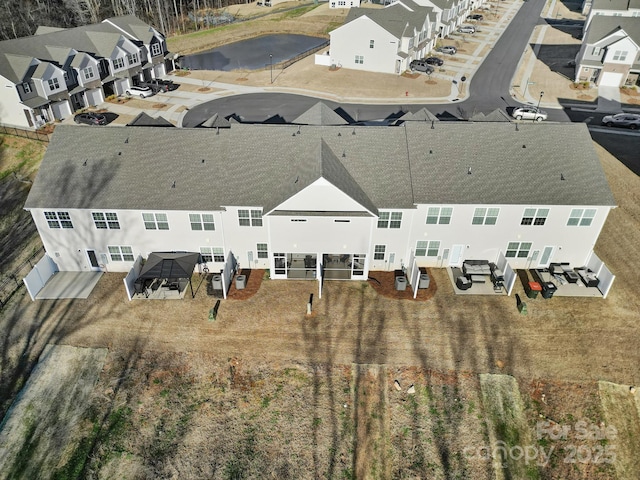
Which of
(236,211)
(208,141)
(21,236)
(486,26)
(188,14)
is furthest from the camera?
(188,14)

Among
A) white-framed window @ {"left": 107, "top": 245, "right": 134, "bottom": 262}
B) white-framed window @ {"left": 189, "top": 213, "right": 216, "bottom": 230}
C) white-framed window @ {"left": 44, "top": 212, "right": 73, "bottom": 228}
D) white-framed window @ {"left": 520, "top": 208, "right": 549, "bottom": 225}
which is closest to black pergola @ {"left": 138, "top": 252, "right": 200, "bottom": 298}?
white-framed window @ {"left": 107, "top": 245, "right": 134, "bottom": 262}

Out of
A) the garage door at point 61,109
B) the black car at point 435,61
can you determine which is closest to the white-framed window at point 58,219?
the garage door at point 61,109

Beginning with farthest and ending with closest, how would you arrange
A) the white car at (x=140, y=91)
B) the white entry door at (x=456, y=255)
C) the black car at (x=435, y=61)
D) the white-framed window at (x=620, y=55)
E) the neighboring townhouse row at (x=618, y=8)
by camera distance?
the neighboring townhouse row at (x=618, y=8) → the black car at (x=435, y=61) → the white-framed window at (x=620, y=55) → the white car at (x=140, y=91) → the white entry door at (x=456, y=255)

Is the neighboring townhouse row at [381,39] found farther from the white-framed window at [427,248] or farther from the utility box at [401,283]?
the utility box at [401,283]

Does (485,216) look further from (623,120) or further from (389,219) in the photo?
(623,120)

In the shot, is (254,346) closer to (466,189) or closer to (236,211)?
(236,211)

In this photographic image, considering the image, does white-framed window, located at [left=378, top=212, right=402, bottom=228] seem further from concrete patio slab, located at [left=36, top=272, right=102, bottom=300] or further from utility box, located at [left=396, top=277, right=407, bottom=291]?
concrete patio slab, located at [left=36, top=272, right=102, bottom=300]

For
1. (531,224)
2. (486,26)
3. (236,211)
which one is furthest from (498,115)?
(486,26)
